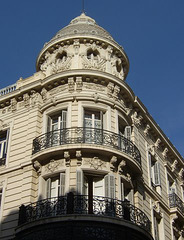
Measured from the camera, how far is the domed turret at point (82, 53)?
80.2 feet

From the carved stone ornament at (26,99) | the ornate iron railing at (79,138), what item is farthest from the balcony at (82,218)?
the carved stone ornament at (26,99)

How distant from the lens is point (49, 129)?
2261cm

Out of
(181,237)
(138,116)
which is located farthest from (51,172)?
(181,237)

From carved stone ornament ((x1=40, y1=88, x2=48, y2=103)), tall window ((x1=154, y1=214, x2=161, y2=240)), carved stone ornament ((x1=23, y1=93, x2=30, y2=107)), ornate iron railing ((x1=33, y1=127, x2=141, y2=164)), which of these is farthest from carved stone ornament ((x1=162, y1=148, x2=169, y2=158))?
carved stone ornament ((x1=23, y1=93, x2=30, y2=107))

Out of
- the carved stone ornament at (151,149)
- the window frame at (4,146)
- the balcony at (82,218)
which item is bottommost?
the balcony at (82,218)

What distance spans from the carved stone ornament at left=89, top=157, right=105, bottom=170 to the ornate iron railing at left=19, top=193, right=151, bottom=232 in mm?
1490

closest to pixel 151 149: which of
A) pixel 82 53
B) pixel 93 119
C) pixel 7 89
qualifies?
pixel 93 119

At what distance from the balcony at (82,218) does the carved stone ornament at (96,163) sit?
150cm

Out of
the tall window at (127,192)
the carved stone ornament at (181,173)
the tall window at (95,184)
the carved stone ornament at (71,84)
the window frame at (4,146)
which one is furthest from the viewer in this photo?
the carved stone ornament at (181,173)

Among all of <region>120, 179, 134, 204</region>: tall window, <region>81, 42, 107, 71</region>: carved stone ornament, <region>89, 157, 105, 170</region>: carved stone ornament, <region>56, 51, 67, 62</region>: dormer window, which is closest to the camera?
<region>89, 157, 105, 170</region>: carved stone ornament

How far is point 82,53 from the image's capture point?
2467 centimetres

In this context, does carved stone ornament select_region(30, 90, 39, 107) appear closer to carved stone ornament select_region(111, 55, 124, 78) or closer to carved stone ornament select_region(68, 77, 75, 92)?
carved stone ornament select_region(68, 77, 75, 92)

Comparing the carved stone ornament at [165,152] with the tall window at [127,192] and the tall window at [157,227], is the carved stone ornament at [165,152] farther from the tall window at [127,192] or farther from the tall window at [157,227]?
the tall window at [127,192]

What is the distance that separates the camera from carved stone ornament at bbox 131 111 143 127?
25.5m
